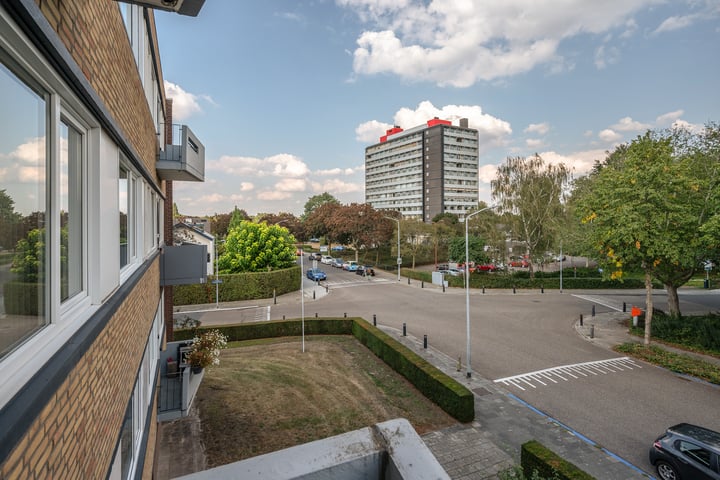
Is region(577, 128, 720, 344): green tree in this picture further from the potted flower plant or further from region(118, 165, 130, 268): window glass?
region(118, 165, 130, 268): window glass

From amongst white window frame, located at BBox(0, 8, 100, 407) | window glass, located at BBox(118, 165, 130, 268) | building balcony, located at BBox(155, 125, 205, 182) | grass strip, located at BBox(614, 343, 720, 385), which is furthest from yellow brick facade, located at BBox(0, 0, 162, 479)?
grass strip, located at BBox(614, 343, 720, 385)

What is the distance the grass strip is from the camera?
13.9 m

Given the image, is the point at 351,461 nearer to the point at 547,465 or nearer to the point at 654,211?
the point at 547,465

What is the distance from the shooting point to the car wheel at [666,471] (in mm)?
8164

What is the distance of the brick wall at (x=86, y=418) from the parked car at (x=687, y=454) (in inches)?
422

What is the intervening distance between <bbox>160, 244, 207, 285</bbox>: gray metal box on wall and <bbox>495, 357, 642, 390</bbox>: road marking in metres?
11.5

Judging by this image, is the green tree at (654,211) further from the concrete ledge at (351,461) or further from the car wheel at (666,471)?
the concrete ledge at (351,461)

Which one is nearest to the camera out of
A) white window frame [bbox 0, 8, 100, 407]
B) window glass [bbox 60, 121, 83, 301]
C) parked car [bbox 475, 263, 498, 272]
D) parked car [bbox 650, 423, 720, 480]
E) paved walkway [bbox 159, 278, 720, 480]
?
white window frame [bbox 0, 8, 100, 407]

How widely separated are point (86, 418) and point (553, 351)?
61.1ft

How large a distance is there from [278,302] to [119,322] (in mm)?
25875

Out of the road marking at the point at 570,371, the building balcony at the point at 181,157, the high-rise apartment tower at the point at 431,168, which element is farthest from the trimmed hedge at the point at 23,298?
the high-rise apartment tower at the point at 431,168

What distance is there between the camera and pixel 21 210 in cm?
182

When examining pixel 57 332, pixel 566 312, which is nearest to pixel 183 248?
pixel 57 332

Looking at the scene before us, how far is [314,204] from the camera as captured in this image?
11438cm
